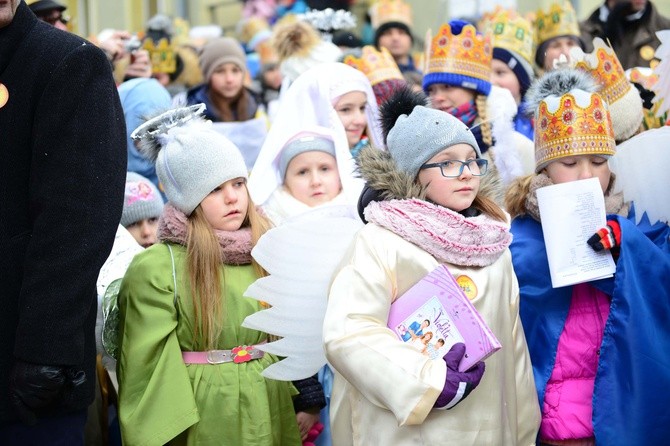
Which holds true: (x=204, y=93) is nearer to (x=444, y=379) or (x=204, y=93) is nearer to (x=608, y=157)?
(x=608, y=157)

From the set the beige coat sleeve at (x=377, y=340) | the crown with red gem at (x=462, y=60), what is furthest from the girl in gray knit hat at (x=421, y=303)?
the crown with red gem at (x=462, y=60)

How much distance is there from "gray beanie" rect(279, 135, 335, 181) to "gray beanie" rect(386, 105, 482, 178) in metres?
1.41

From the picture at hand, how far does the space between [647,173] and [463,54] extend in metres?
1.71

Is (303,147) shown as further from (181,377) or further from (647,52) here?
(647,52)

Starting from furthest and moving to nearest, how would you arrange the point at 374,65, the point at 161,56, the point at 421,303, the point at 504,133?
the point at 161,56 < the point at 374,65 < the point at 504,133 < the point at 421,303

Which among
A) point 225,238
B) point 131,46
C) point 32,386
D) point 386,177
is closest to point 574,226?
point 386,177

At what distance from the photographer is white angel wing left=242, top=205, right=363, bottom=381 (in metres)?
3.99

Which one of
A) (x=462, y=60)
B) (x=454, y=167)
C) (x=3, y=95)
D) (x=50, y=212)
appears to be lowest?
(x=50, y=212)

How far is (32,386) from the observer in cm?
321

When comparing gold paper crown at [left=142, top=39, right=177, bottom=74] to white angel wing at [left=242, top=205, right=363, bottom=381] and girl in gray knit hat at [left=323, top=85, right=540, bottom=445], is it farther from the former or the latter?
white angel wing at [left=242, top=205, right=363, bottom=381]

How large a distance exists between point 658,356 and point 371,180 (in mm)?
1322

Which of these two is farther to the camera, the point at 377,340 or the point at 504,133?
the point at 504,133

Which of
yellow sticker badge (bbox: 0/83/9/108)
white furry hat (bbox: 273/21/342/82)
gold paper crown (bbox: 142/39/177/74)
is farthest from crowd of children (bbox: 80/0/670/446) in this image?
gold paper crown (bbox: 142/39/177/74)

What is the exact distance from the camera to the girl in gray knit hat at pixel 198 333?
4086mm
